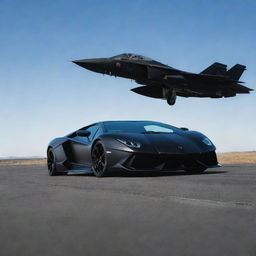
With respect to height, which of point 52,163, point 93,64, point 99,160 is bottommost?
point 52,163

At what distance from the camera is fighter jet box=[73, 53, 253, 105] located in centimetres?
3216

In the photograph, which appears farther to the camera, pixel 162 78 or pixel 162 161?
pixel 162 78

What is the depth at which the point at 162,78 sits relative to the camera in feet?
108

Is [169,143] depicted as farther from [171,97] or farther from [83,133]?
[171,97]

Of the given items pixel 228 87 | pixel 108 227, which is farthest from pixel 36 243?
pixel 228 87

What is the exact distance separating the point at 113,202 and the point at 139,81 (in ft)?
97.9

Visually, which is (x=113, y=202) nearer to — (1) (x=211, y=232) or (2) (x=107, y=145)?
(1) (x=211, y=232)

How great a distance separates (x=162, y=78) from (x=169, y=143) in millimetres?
25467

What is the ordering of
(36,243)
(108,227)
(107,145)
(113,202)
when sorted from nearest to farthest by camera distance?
1. (36,243)
2. (108,227)
3. (113,202)
4. (107,145)

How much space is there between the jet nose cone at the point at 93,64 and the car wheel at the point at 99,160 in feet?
79.9

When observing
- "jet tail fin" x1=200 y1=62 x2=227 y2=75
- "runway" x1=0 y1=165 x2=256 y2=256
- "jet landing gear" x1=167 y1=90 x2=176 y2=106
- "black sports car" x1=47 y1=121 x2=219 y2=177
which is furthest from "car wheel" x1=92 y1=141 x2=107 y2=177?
"jet tail fin" x1=200 y1=62 x2=227 y2=75

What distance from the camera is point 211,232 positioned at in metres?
2.36

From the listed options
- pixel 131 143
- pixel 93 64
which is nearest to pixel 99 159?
pixel 131 143

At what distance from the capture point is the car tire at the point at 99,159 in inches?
300
